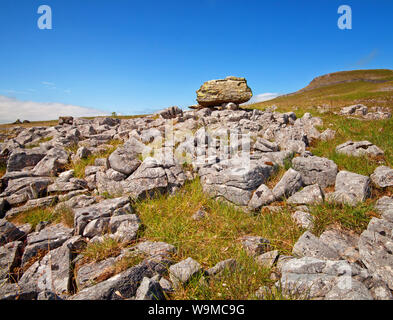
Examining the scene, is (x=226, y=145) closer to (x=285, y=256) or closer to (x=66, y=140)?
(x=285, y=256)

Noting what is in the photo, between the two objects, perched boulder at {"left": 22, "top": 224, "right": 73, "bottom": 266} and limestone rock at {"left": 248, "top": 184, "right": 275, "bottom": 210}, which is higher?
limestone rock at {"left": 248, "top": 184, "right": 275, "bottom": 210}

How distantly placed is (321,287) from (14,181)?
26.6 ft

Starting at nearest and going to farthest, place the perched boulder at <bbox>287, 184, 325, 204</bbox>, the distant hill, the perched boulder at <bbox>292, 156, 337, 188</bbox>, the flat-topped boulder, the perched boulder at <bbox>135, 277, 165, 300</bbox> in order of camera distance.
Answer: the perched boulder at <bbox>135, 277, 165, 300</bbox> < the perched boulder at <bbox>287, 184, 325, 204</bbox> < the perched boulder at <bbox>292, 156, 337, 188</bbox> < the flat-topped boulder < the distant hill

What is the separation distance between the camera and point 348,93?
62.2 metres

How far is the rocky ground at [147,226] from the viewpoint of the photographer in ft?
8.28

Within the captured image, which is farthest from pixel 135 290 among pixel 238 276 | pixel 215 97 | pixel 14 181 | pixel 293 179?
pixel 215 97

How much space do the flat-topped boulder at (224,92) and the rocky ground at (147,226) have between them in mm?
8959

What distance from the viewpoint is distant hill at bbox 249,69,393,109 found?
2180 cm

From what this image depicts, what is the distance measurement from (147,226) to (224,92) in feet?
48.1

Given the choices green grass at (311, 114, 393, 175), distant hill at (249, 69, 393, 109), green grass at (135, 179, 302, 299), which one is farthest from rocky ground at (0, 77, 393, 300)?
distant hill at (249, 69, 393, 109)

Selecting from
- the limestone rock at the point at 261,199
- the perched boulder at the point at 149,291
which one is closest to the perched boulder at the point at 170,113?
the limestone rock at the point at 261,199

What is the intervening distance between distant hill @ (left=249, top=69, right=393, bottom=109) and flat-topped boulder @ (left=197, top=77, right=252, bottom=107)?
14.7ft

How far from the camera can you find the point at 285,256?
2943mm

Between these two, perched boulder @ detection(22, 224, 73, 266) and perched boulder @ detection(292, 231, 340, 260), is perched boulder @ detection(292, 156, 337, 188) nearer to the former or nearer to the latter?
perched boulder @ detection(292, 231, 340, 260)
